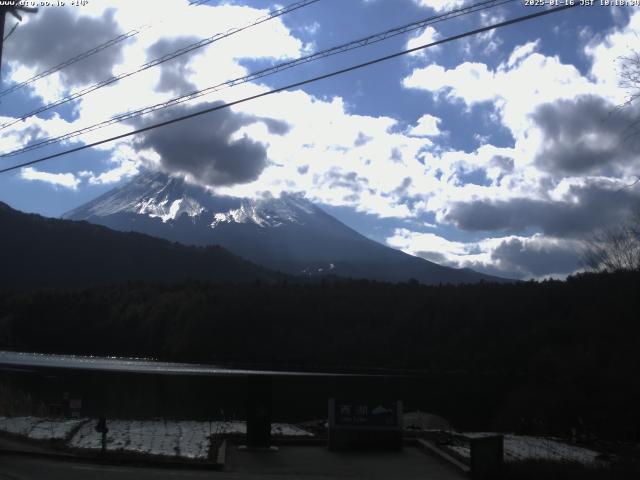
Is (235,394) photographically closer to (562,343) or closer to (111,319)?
(562,343)

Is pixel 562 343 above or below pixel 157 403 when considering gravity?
above

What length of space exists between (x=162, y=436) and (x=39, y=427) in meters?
3.53

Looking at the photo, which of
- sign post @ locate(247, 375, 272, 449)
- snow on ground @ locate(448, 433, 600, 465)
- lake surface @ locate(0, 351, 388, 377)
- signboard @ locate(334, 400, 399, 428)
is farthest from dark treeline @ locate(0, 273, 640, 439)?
sign post @ locate(247, 375, 272, 449)

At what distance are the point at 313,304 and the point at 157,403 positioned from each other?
103m

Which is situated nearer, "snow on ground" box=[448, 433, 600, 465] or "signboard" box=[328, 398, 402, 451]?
"snow on ground" box=[448, 433, 600, 465]

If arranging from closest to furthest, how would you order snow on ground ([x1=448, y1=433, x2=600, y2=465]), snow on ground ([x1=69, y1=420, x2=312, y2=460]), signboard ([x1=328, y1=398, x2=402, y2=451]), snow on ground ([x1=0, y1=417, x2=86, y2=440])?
snow on ground ([x1=69, y1=420, x2=312, y2=460])
snow on ground ([x1=448, y1=433, x2=600, y2=465])
signboard ([x1=328, y1=398, x2=402, y2=451])
snow on ground ([x1=0, y1=417, x2=86, y2=440])

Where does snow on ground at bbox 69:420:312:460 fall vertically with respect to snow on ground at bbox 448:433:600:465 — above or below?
above

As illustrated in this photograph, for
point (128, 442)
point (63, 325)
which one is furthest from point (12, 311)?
point (128, 442)

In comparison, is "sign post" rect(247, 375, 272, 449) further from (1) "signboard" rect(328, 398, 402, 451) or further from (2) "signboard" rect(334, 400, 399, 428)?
(2) "signboard" rect(334, 400, 399, 428)

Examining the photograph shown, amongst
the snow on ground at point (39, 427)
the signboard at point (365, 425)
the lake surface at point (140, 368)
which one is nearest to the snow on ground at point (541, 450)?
the signboard at point (365, 425)

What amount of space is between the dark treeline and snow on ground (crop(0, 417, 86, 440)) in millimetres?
29716

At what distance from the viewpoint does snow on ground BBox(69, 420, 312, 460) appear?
18.5 meters

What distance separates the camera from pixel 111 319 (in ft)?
525

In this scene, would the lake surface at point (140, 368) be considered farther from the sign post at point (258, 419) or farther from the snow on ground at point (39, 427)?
the sign post at point (258, 419)
